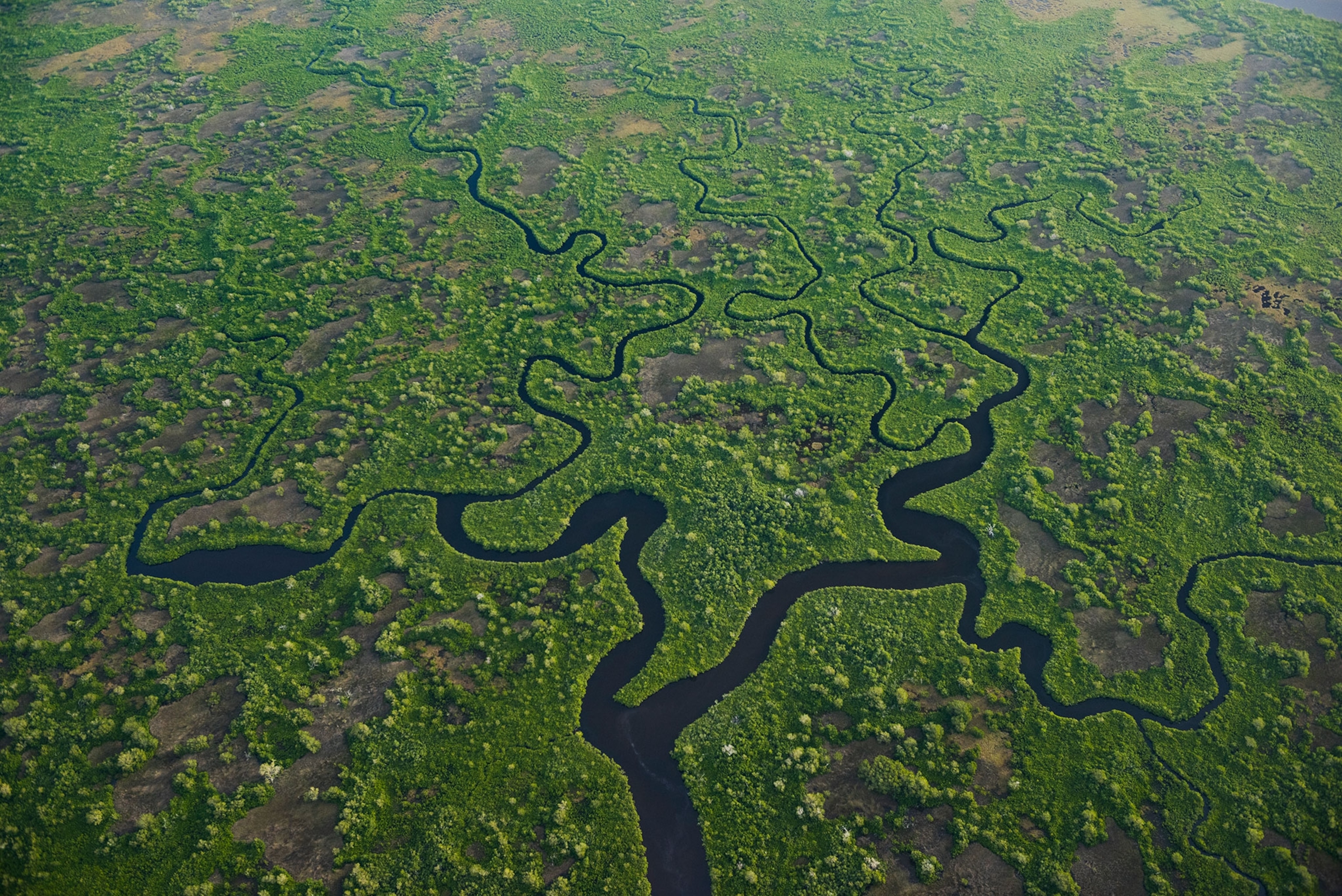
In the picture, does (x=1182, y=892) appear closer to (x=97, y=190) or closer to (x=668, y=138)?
(x=668, y=138)

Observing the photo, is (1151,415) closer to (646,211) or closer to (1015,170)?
(1015,170)

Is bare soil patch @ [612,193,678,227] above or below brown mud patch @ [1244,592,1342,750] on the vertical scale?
above

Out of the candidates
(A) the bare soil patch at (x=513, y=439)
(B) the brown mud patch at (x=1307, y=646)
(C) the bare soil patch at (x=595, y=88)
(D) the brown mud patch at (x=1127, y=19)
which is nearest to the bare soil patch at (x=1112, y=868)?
(B) the brown mud patch at (x=1307, y=646)

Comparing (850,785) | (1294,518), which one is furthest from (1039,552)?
(850,785)

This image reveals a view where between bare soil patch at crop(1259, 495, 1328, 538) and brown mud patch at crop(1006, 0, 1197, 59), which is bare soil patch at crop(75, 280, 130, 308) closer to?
bare soil patch at crop(1259, 495, 1328, 538)

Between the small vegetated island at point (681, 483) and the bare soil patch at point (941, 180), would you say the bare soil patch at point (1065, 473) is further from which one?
the bare soil patch at point (941, 180)

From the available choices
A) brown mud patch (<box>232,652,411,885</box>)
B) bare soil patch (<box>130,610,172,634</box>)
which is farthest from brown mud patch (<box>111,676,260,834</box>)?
bare soil patch (<box>130,610,172,634</box>)
